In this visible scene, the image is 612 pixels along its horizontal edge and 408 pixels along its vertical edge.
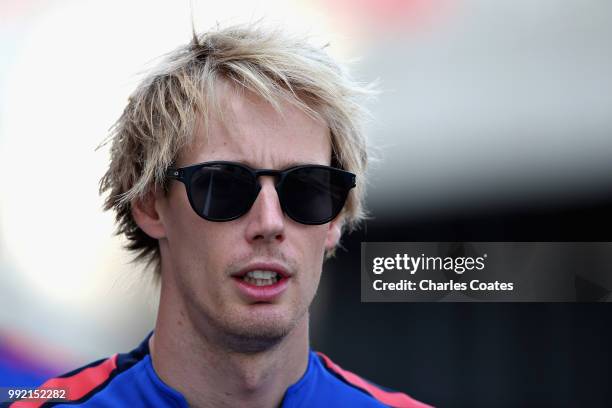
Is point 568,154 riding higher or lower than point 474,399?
higher

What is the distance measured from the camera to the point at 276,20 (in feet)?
6.98

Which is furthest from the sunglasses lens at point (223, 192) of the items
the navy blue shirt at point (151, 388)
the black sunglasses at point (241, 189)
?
the navy blue shirt at point (151, 388)

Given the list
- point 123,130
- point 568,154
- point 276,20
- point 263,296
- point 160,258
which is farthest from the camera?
point 568,154

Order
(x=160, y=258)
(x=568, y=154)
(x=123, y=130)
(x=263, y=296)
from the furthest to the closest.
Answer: (x=568, y=154) < (x=160, y=258) < (x=123, y=130) < (x=263, y=296)

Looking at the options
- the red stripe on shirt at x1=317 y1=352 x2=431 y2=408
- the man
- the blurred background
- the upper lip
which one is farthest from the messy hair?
the red stripe on shirt at x1=317 y1=352 x2=431 y2=408

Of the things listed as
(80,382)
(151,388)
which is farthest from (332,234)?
(80,382)

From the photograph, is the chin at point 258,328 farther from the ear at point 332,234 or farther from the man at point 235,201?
the ear at point 332,234

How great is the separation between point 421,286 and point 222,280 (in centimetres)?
94

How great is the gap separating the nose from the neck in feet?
0.97

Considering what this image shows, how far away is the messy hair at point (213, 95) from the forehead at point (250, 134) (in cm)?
2

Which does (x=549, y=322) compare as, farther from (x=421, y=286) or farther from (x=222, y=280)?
(x=222, y=280)

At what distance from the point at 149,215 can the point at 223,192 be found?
0.31 metres

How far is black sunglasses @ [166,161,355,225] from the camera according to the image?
5.03 ft

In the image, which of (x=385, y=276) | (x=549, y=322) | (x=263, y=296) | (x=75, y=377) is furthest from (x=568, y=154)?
(x=75, y=377)
